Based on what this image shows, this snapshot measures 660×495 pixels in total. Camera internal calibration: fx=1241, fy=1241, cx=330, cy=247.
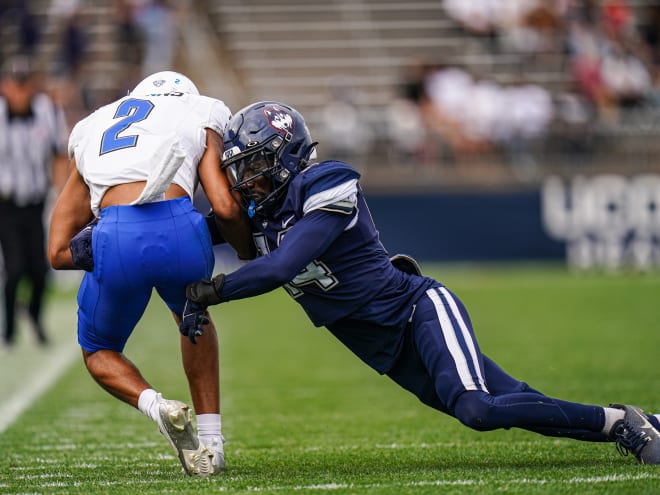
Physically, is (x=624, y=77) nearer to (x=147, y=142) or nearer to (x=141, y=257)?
(x=147, y=142)

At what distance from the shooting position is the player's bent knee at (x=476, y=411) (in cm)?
405

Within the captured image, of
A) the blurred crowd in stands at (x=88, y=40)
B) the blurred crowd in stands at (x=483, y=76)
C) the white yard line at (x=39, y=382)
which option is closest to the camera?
the white yard line at (x=39, y=382)

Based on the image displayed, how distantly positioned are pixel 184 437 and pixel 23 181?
18.7 feet

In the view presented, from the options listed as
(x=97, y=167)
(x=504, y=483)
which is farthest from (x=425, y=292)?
(x=97, y=167)

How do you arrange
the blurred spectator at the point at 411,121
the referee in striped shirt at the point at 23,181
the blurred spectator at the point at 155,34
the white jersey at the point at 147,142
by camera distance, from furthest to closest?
the blurred spectator at the point at 155,34
the blurred spectator at the point at 411,121
the referee in striped shirt at the point at 23,181
the white jersey at the point at 147,142

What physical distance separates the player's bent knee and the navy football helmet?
0.94 m

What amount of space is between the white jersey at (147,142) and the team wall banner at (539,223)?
38.6 feet

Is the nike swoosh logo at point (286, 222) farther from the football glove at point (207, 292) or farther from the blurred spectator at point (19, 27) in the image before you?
the blurred spectator at point (19, 27)

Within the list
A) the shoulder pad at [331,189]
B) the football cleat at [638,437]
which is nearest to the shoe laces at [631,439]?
the football cleat at [638,437]

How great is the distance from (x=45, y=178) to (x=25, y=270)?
72 cm

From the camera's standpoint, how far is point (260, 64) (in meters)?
20.1

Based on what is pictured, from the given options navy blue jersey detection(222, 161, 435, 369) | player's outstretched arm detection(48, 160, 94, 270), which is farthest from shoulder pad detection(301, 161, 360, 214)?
player's outstretched arm detection(48, 160, 94, 270)

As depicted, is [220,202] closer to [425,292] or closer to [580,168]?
[425,292]

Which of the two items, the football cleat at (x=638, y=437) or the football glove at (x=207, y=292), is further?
the football cleat at (x=638, y=437)
